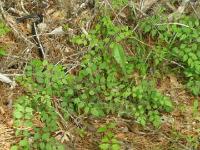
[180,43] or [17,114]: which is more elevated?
[180,43]

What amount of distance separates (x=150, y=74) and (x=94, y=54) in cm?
60

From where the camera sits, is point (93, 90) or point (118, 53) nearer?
point (93, 90)

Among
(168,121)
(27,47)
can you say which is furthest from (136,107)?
(27,47)

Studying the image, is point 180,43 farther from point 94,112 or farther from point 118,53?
point 94,112

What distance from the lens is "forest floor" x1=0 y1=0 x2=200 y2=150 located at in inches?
137

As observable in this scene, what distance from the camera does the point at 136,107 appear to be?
12.0 feet

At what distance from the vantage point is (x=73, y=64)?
3.81 metres

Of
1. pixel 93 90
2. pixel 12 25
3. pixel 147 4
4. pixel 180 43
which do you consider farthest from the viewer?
pixel 147 4

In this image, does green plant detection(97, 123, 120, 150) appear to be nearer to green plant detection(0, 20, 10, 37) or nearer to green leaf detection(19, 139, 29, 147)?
green leaf detection(19, 139, 29, 147)

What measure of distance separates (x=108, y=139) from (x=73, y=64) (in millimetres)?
842

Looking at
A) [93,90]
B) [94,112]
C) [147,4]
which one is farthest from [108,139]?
[147,4]

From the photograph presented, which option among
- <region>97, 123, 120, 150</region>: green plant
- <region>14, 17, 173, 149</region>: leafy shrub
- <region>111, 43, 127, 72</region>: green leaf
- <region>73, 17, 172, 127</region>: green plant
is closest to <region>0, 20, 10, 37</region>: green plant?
<region>14, 17, 173, 149</region>: leafy shrub

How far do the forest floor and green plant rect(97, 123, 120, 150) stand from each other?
0.08m

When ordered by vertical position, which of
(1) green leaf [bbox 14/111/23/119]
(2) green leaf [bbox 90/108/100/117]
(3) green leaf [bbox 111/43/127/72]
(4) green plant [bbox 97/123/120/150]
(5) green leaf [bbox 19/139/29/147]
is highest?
(3) green leaf [bbox 111/43/127/72]
